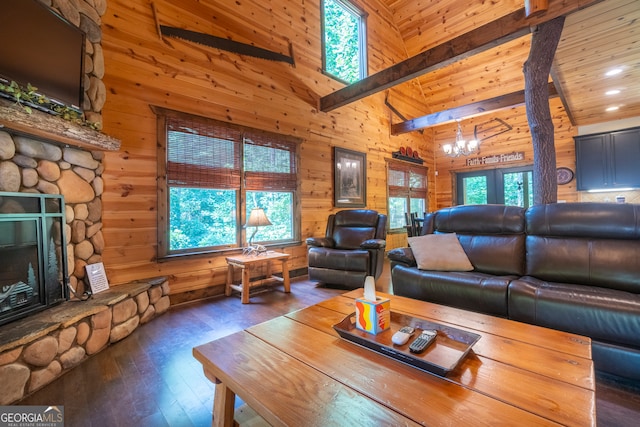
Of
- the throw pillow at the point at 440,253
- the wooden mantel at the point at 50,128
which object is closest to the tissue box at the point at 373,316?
the throw pillow at the point at 440,253

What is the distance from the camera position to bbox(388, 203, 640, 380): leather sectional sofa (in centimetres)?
158

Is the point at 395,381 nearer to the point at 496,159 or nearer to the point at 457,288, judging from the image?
the point at 457,288

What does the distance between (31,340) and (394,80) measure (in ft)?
14.3

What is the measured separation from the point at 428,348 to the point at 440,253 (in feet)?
5.42

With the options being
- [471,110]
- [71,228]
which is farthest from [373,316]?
[471,110]

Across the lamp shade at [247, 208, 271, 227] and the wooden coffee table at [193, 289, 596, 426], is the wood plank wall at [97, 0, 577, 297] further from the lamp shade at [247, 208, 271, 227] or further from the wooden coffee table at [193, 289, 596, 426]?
the wooden coffee table at [193, 289, 596, 426]

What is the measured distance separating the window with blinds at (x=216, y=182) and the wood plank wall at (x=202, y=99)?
4.8 inches

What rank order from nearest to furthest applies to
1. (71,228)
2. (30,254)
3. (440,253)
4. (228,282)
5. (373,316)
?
1. (373,316)
2. (30,254)
3. (71,228)
4. (440,253)
5. (228,282)

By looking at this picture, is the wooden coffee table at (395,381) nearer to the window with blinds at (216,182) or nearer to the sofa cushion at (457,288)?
the sofa cushion at (457,288)

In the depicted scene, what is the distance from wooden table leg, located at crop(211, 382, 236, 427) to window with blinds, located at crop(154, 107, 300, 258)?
91.4 inches

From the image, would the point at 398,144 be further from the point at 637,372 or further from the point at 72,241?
the point at 72,241

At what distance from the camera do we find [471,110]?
17.2 ft

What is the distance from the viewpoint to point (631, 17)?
8.59 ft

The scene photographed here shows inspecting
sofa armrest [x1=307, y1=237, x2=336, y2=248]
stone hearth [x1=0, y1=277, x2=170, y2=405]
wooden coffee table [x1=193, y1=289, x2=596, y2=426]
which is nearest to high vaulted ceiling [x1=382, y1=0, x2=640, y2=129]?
wooden coffee table [x1=193, y1=289, x2=596, y2=426]
